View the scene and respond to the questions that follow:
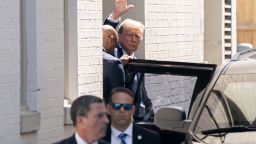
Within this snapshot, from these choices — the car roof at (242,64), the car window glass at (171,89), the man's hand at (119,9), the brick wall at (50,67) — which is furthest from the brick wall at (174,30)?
the car roof at (242,64)

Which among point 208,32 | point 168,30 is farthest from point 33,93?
point 208,32

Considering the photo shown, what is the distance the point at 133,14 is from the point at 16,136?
407 centimetres

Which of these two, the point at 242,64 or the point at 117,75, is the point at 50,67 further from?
the point at 242,64

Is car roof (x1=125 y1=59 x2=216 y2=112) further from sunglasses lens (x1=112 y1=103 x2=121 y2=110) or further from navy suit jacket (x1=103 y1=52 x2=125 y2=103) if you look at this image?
sunglasses lens (x1=112 y1=103 x2=121 y2=110)

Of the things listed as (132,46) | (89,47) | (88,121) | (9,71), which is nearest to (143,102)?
(132,46)

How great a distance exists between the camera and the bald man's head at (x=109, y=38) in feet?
35.9

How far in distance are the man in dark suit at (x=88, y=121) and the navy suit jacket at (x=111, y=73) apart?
3.96 m

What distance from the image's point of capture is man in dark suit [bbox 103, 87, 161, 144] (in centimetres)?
737

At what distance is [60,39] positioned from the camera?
1145 cm

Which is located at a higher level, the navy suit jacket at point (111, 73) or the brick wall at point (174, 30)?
the brick wall at point (174, 30)

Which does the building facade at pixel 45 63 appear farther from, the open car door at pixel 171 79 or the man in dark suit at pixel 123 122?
the man in dark suit at pixel 123 122

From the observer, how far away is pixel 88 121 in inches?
237

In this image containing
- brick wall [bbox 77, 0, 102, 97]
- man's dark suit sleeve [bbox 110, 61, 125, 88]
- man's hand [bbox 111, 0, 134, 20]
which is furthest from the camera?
man's hand [bbox 111, 0, 134, 20]

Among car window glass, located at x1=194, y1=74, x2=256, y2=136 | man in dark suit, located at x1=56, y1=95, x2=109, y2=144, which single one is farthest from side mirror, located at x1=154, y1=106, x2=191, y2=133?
man in dark suit, located at x1=56, y1=95, x2=109, y2=144
